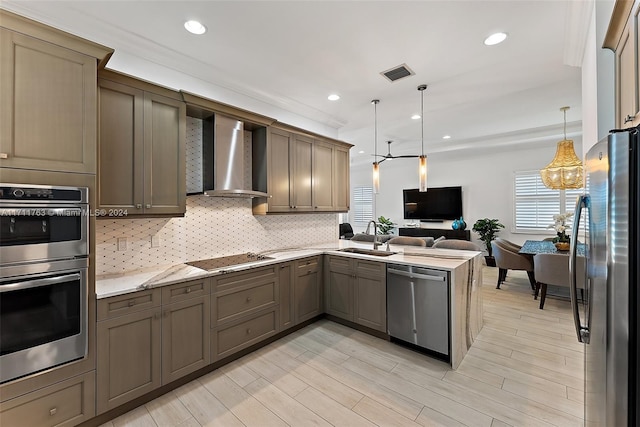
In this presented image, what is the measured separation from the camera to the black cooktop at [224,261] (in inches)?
107

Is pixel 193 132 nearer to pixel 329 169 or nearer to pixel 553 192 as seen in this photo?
pixel 329 169

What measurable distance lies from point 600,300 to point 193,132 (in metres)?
3.36

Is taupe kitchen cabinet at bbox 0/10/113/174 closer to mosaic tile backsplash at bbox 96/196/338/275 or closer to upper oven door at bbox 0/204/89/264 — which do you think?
upper oven door at bbox 0/204/89/264

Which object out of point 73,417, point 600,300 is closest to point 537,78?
point 600,300

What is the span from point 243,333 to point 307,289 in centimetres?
94

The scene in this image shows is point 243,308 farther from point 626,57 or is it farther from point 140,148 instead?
point 626,57

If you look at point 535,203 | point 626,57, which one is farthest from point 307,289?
point 535,203

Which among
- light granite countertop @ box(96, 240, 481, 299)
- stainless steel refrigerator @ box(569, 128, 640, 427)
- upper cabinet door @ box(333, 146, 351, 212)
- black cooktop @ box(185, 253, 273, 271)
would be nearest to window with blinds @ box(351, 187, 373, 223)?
upper cabinet door @ box(333, 146, 351, 212)

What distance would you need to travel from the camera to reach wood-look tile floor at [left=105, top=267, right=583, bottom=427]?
6.47 ft

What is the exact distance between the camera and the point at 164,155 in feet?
8.25

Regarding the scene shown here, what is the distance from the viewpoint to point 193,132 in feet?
9.88

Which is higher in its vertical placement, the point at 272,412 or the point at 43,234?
the point at 43,234

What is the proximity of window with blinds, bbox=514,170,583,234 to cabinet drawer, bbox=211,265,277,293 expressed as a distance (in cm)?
664

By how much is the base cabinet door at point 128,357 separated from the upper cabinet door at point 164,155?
915 millimetres
